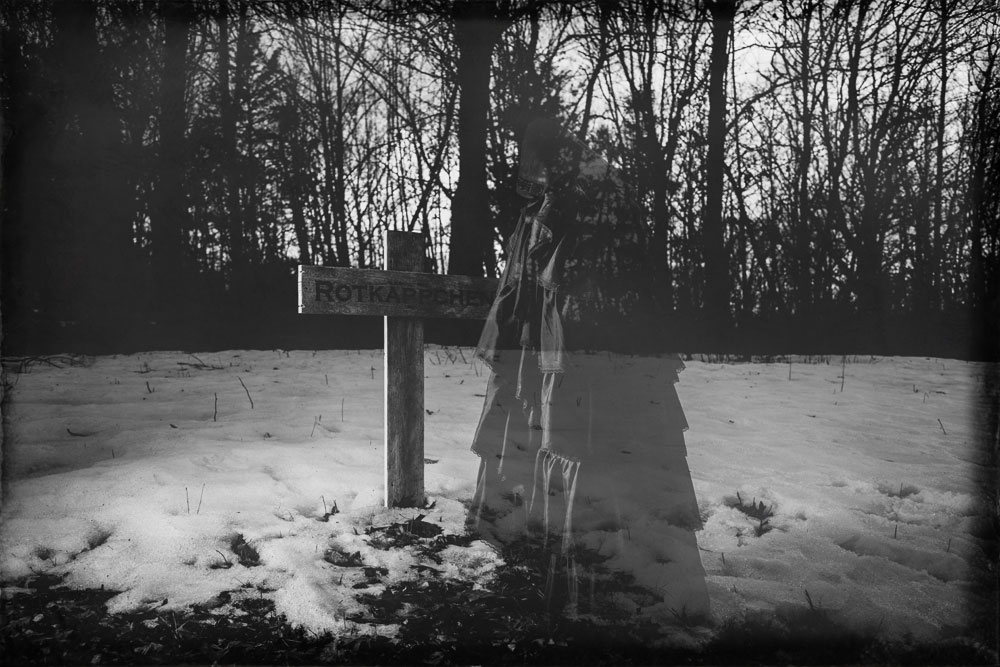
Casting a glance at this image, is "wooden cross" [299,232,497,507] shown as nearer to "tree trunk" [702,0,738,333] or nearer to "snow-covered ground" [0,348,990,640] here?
"snow-covered ground" [0,348,990,640]

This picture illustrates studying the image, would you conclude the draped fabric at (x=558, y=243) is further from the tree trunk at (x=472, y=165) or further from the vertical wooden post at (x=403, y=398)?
the tree trunk at (x=472, y=165)

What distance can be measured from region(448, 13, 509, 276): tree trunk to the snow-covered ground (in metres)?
2.84

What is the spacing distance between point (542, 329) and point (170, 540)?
6.55ft

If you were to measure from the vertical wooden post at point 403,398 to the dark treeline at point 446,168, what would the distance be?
2925 mm

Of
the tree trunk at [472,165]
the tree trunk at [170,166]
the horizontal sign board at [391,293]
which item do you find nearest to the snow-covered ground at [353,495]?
the horizontal sign board at [391,293]

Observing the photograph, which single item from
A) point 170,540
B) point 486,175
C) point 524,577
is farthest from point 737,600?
point 486,175

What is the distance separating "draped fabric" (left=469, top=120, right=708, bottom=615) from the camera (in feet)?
8.61

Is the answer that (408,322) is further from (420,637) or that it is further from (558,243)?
(420,637)

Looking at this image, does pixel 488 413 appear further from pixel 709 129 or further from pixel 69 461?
pixel 709 129

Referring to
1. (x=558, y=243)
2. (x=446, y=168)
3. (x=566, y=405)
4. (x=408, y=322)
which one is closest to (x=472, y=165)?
(x=446, y=168)

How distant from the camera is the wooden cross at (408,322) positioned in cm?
333

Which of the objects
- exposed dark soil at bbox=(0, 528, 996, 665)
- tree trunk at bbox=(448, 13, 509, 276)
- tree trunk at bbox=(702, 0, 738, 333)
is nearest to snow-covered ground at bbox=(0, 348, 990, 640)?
exposed dark soil at bbox=(0, 528, 996, 665)

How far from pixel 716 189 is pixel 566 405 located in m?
8.40

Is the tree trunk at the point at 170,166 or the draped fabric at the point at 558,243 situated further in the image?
the tree trunk at the point at 170,166
